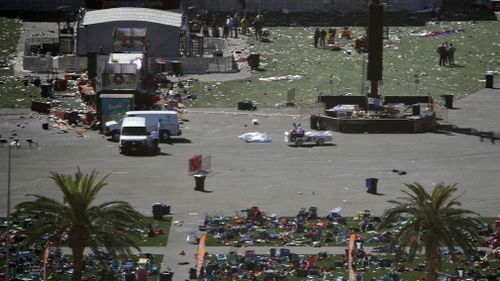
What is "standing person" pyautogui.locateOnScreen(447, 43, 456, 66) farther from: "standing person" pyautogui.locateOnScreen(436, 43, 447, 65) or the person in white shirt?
the person in white shirt

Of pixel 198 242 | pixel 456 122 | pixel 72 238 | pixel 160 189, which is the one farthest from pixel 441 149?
pixel 72 238

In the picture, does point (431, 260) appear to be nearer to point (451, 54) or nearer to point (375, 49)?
point (375, 49)

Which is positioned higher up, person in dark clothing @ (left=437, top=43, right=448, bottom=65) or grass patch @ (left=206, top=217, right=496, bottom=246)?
person in dark clothing @ (left=437, top=43, right=448, bottom=65)

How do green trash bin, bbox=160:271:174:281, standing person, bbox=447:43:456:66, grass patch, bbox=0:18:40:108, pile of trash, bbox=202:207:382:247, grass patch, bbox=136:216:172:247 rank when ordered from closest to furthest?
green trash bin, bbox=160:271:174:281
grass patch, bbox=136:216:172:247
pile of trash, bbox=202:207:382:247
grass patch, bbox=0:18:40:108
standing person, bbox=447:43:456:66

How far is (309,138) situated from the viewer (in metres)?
110

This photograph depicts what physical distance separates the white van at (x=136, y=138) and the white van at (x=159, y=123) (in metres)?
2.09

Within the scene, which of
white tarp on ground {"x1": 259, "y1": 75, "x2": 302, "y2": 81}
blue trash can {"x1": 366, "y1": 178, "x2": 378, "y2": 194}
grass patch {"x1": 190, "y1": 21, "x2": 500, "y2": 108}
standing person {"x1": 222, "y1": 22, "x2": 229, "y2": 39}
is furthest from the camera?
standing person {"x1": 222, "y1": 22, "x2": 229, "y2": 39}

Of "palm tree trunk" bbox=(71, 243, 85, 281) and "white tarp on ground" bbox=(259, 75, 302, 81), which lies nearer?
"palm tree trunk" bbox=(71, 243, 85, 281)

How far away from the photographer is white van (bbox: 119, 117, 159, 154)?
107m

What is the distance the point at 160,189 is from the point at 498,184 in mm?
16759

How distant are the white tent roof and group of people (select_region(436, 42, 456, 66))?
18.0 metres

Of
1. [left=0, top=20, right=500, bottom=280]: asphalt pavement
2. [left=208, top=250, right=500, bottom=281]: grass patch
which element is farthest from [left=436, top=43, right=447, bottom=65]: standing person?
[left=208, top=250, right=500, bottom=281]: grass patch

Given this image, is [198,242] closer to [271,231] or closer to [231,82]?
[271,231]

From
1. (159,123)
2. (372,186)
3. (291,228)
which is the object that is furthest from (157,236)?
(159,123)
